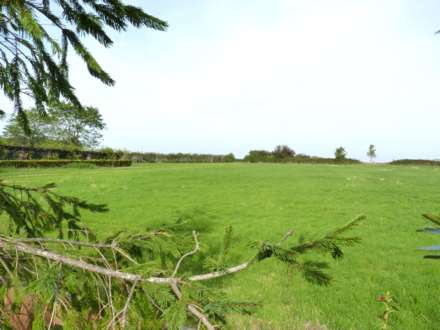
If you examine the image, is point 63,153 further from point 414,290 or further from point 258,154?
point 414,290

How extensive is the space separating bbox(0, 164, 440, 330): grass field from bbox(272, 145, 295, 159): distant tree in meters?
46.2

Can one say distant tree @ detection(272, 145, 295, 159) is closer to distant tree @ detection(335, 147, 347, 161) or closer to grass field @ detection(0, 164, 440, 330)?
distant tree @ detection(335, 147, 347, 161)

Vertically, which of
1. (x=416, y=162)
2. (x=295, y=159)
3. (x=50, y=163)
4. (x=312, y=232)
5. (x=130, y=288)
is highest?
(x=416, y=162)

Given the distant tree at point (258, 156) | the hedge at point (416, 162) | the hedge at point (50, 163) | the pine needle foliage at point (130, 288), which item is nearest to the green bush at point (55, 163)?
the hedge at point (50, 163)

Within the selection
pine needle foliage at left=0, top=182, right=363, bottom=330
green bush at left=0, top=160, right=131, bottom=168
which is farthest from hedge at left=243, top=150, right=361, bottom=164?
pine needle foliage at left=0, top=182, right=363, bottom=330

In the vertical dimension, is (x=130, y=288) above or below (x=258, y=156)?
below

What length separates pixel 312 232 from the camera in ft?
21.0

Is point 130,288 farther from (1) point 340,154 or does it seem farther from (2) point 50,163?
(1) point 340,154

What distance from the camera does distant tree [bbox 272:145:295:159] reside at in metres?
59.8

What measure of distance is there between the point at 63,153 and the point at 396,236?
4282 cm

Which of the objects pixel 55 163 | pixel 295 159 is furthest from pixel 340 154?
pixel 55 163

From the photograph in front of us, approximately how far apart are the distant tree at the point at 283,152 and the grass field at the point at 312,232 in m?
46.2

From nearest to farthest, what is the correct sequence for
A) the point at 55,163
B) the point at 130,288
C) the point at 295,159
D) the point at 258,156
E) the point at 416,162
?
the point at 130,288, the point at 55,163, the point at 416,162, the point at 295,159, the point at 258,156

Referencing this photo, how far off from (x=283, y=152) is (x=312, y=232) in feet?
184
